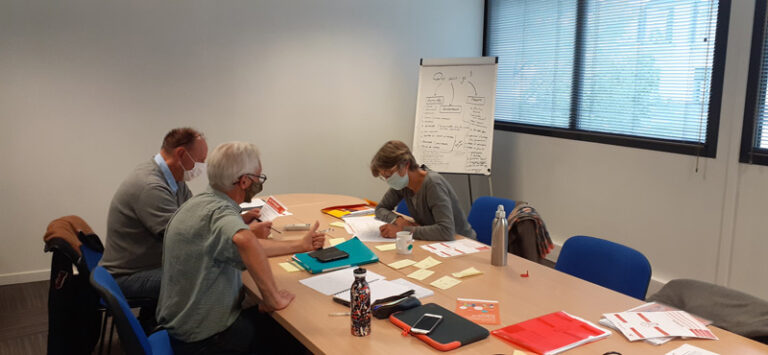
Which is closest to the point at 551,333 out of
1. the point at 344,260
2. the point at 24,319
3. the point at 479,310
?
the point at 479,310

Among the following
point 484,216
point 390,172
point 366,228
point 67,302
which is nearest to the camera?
point 67,302

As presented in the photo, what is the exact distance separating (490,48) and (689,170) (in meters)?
2.50

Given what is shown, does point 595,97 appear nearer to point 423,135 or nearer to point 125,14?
point 423,135

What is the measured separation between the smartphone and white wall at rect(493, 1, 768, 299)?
2.80 metres

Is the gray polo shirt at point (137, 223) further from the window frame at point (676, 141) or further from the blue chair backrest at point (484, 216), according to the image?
the window frame at point (676, 141)

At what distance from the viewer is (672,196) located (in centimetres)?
412

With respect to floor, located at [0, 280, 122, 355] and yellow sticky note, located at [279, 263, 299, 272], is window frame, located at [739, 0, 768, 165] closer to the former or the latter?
yellow sticky note, located at [279, 263, 299, 272]

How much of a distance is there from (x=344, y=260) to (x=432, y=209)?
25.5 inches

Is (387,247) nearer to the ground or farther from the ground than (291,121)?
nearer to the ground

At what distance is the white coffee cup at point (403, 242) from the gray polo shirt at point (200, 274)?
2.79 ft

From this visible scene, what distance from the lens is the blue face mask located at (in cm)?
309

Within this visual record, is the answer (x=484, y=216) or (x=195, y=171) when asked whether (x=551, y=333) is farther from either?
(x=195, y=171)

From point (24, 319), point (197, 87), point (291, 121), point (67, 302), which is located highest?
point (197, 87)

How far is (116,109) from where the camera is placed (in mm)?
4422
